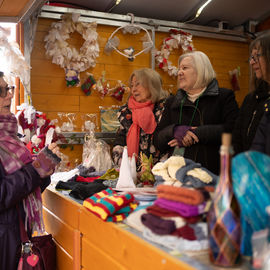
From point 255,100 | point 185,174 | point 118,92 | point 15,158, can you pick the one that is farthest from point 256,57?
point 118,92

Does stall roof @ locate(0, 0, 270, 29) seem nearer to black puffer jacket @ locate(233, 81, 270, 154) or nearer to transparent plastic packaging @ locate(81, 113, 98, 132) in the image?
transparent plastic packaging @ locate(81, 113, 98, 132)

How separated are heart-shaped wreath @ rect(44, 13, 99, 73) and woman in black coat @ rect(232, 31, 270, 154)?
222 centimetres

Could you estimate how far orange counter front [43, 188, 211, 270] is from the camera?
3.63 feet

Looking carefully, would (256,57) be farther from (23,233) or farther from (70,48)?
(70,48)

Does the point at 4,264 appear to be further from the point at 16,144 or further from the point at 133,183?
the point at 133,183

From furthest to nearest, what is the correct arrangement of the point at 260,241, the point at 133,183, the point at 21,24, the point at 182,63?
1. the point at 21,24
2. the point at 182,63
3. the point at 133,183
4. the point at 260,241

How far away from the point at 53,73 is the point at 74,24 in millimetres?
525

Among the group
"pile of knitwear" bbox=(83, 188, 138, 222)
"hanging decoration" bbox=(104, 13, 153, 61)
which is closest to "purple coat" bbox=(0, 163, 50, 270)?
"pile of knitwear" bbox=(83, 188, 138, 222)

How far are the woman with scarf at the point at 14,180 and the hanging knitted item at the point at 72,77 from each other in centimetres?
187

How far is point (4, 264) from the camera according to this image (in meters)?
1.74

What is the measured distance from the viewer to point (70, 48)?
12.2 ft

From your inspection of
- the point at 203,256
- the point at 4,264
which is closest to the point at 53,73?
the point at 4,264

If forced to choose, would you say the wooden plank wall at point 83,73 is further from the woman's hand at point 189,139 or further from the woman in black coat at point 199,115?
the woman's hand at point 189,139

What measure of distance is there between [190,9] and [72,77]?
1450 mm
